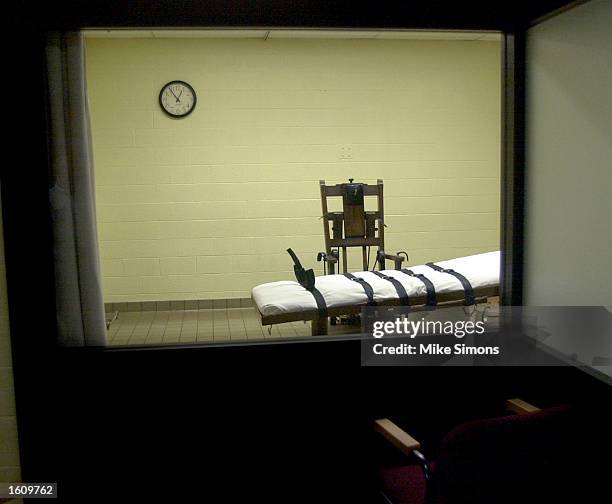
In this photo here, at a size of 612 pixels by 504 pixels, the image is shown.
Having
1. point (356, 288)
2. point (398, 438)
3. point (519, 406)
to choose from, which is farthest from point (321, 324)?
point (398, 438)

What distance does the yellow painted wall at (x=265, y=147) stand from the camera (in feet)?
17.7

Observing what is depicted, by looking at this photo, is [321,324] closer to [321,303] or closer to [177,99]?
[321,303]

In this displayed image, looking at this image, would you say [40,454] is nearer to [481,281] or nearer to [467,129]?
[481,281]

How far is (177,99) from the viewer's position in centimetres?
541

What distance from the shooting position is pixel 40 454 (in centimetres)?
235

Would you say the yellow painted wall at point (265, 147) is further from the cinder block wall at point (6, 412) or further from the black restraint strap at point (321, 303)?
the cinder block wall at point (6, 412)

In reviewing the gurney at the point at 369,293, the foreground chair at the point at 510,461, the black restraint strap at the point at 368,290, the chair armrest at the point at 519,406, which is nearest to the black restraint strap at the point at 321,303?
the gurney at the point at 369,293

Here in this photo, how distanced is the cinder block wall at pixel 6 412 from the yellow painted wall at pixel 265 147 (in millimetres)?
3224

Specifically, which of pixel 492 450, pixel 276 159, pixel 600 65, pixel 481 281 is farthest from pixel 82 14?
pixel 276 159

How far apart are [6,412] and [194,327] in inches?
107

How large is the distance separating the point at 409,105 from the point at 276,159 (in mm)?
1316

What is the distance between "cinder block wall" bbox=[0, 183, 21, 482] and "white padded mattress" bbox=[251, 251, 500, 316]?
1.44 meters

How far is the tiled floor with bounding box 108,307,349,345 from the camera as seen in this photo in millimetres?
4703

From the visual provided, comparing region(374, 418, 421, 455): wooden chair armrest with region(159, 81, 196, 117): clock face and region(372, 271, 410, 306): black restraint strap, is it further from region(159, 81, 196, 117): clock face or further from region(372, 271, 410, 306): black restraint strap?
region(159, 81, 196, 117): clock face
